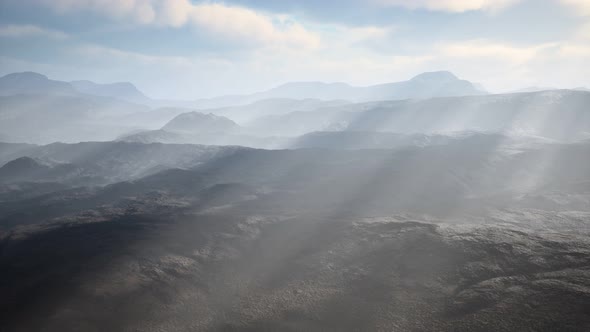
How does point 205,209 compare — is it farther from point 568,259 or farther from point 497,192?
point 497,192

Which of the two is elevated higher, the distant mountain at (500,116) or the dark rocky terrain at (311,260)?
the distant mountain at (500,116)

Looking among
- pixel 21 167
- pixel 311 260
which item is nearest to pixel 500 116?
pixel 311 260

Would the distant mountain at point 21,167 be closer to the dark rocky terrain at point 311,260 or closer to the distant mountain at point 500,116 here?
the dark rocky terrain at point 311,260

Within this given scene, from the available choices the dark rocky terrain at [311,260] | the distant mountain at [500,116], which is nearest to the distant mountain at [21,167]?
the dark rocky terrain at [311,260]

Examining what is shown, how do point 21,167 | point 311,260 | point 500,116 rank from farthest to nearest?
point 500,116, point 21,167, point 311,260

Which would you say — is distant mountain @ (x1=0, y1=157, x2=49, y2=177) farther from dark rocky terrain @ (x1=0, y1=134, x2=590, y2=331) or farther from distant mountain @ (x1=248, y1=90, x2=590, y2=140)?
distant mountain @ (x1=248, y1=90, x2=590, y2=140)

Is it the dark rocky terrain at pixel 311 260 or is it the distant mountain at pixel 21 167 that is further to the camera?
the distant mountain at pixel 21 167

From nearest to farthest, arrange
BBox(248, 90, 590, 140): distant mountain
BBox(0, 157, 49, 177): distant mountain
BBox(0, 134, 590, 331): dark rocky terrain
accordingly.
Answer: BBox(0, 134, 590, 331): dark rocky terrain, BBox(0, 157, 49, 177): distant mountain, BBox(248, 90, 590, 140): distant mountain

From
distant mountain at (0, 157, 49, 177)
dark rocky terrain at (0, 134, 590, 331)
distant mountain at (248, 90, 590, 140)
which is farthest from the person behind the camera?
distant mountain at (248, 90, 590, 140)

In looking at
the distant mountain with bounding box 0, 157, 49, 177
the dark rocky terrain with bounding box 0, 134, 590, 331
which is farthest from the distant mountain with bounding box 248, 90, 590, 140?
the distant mountain with bounding box 0, 157, 49, 177

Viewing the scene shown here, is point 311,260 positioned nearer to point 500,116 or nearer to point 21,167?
point 21,167

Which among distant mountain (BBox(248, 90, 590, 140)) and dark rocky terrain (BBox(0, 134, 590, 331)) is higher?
distant mountain (BBox(248, 90, 590, 140))

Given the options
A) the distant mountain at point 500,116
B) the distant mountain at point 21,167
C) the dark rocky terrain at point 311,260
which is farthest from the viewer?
the distant mountain at point 500,116
